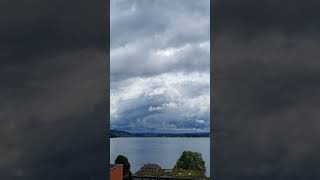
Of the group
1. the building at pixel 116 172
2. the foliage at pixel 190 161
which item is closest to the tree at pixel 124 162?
the building at pixel 116 172

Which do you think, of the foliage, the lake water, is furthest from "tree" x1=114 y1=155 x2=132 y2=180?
the foliage

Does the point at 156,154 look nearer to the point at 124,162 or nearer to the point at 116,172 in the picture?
the point at 124,162

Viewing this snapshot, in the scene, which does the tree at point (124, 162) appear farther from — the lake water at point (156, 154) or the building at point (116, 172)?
the building at point (116, 172)

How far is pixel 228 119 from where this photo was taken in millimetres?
2523

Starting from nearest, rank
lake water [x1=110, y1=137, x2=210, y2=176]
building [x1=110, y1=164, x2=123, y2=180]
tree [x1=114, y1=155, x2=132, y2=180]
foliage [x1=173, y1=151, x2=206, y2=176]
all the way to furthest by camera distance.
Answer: lake water [x1=110, y1=137, x2=210, y2=176] < building [x1=110, y1=164, x2=123, y2=180] < tree [x1=114, y1=155, x2=132, y2=180] < foliage [x1=173, y1=151, x2=206, y2=176]

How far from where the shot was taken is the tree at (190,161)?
1873 centimetres

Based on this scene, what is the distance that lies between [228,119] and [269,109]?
0.29 m

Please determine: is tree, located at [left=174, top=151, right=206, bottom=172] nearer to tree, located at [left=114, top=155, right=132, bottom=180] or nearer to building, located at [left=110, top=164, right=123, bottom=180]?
tree, located at [left=114, top=155, right=132, bottom=180]

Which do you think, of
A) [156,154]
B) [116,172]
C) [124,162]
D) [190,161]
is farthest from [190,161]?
[116,172]

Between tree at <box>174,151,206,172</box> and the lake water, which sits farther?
tree at <box>174,151,206,172</box>

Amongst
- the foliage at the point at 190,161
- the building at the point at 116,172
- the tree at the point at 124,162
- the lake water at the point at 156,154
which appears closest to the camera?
the lake water at the point at 156,154

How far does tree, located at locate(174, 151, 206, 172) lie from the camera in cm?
1873

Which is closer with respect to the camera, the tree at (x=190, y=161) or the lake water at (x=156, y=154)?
the lake water at (x=156, y=154)

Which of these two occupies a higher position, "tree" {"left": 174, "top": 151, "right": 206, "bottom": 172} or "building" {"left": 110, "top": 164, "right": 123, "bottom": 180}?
"building" {"left": 110, "top": 164, "right": 123, "bottom": 180}
